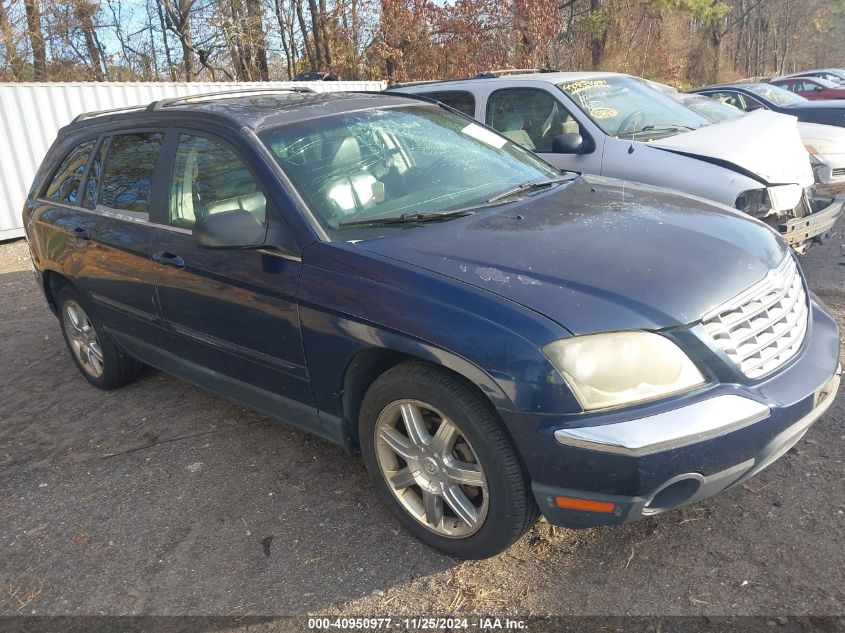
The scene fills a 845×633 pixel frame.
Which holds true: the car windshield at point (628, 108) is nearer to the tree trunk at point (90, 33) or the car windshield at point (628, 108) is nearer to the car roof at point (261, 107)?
the car roof at point (261, 107)

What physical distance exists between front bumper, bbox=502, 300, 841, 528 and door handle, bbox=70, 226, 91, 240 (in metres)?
3.11

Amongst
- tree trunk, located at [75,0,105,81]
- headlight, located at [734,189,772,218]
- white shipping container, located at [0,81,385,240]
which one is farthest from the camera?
tree trunk, located at [75,0,105,81]

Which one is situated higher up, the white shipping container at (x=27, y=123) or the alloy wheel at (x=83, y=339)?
the white shipping container at (x=27, y=123)

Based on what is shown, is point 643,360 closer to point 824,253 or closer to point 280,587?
point 280,587

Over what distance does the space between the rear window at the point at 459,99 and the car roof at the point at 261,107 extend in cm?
272

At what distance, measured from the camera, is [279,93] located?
4.44 metres

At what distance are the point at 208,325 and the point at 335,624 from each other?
1619mm

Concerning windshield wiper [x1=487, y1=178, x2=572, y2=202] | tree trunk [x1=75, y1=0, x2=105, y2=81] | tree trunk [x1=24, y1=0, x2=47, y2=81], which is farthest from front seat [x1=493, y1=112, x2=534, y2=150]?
tree trunk [x1=75, y1=0, x2=105, y2=81]

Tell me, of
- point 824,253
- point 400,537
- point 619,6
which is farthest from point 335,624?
point 619,6

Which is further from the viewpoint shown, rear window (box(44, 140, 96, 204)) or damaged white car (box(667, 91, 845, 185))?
damaged white car (box(667, 91, 845, 185))

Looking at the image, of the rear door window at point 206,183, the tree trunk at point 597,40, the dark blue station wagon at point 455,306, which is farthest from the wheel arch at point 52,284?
the tree trunk at point 597,40

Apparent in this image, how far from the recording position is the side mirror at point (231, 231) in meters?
3.02

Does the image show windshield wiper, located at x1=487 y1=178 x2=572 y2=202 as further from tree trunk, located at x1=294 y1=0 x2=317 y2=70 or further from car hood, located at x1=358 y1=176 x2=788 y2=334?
tree trunk, located at x1=294 y1=0 x2=317 y2=70

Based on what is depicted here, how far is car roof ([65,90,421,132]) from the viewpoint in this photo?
3521 millimetres
